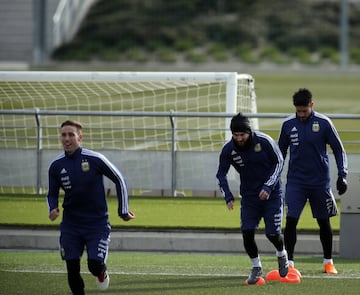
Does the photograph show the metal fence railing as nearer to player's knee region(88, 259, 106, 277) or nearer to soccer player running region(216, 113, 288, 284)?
soccer player running region(216, 113, 288, 284)

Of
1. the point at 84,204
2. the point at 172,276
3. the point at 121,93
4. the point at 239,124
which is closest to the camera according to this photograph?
the point at 84,204

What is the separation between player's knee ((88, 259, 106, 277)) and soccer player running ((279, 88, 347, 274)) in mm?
2577

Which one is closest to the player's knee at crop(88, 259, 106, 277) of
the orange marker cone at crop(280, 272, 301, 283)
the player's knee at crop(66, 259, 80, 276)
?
the player's knee at crop(66, 259, 80, 276)

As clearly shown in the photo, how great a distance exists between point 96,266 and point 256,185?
2.15 meters

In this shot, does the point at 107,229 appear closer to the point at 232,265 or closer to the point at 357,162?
the point at 232,265

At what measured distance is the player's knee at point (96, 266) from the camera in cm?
1055

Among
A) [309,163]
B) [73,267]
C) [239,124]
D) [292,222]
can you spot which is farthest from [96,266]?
[309,163]

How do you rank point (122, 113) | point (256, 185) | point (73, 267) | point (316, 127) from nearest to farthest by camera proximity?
point (73, 267)
point (256, 185)
point (316, 127)
point (122, 113)

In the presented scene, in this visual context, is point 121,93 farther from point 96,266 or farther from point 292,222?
point 96,266

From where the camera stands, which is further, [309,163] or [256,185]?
[309,163]

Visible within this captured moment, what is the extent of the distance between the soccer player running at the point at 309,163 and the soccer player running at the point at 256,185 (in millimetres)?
521

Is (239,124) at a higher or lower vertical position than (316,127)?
higher

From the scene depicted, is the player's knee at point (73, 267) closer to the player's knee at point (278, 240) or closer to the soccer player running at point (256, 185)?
the soccer player running at point (256, 185)

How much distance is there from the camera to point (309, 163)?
12.5 m
